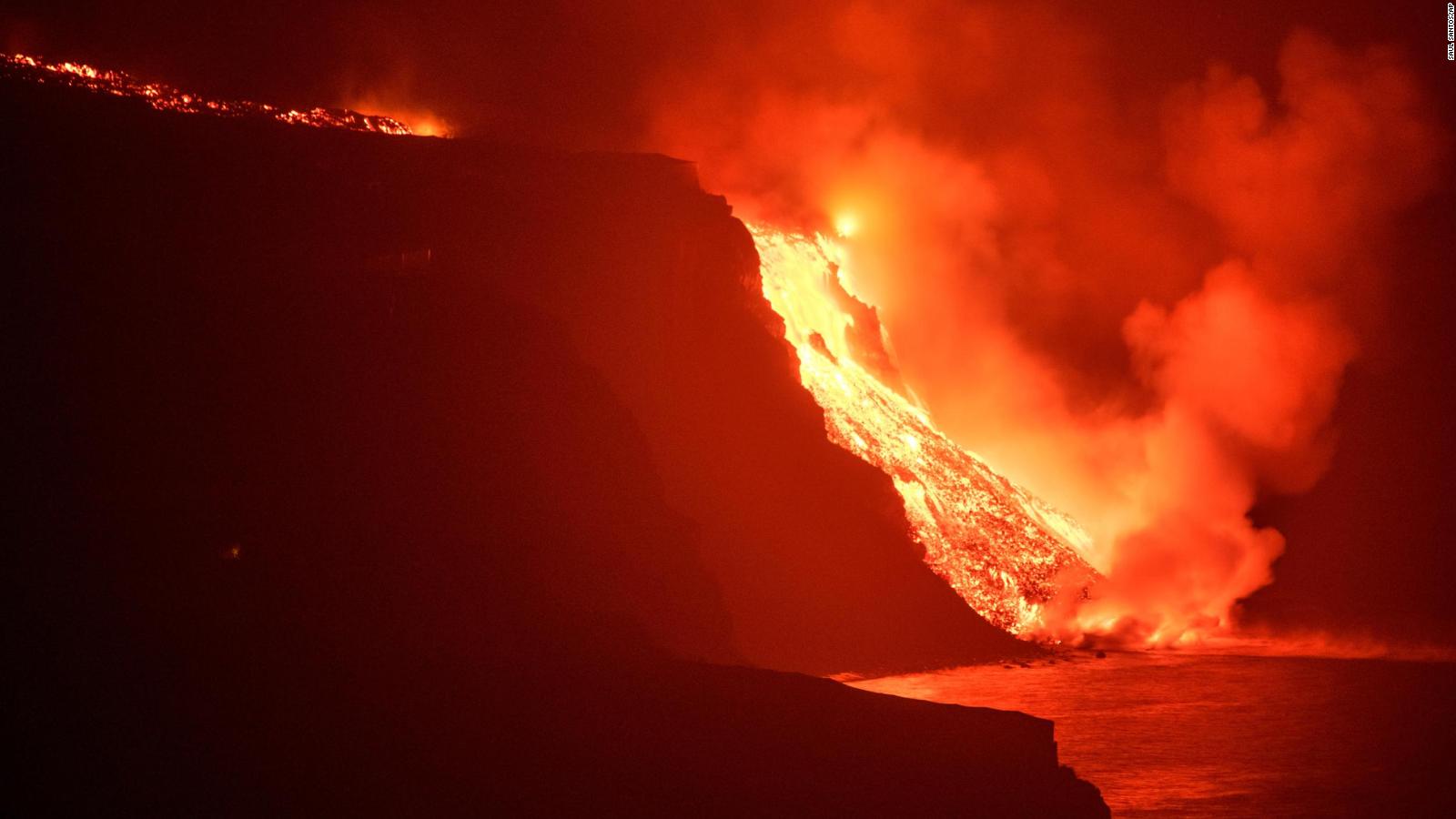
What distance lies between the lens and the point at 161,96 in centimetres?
5447

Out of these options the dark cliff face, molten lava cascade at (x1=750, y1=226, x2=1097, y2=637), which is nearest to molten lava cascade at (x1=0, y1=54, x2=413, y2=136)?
the dark cliff face

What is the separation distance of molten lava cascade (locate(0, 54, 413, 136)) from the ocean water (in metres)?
37.0

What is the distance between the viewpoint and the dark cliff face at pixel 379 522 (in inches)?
987

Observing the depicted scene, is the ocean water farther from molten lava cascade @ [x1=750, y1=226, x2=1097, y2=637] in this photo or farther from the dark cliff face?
the dark cliff face

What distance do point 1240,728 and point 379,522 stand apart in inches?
1457

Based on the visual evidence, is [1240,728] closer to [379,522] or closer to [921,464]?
[921,464]

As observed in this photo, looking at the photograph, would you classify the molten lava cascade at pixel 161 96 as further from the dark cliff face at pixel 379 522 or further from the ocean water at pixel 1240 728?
the ocean water at pixel 1240 728

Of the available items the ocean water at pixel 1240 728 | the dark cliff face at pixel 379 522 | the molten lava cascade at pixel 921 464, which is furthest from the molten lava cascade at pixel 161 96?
the ocean water at pixel 1240 728

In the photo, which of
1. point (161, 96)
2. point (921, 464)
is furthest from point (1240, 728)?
point (161, 96)

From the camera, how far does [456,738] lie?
25.9m

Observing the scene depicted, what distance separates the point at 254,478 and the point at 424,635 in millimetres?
8321

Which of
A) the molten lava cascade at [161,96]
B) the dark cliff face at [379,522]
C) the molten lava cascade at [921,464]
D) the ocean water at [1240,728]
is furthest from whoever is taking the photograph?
the molten lava cascade at [921,464]

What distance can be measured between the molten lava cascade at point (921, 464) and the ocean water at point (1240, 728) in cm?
629

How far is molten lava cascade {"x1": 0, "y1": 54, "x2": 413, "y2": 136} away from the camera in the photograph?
5044 centimetres
